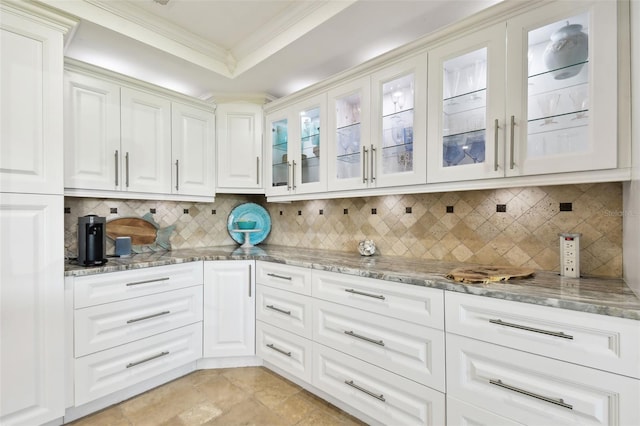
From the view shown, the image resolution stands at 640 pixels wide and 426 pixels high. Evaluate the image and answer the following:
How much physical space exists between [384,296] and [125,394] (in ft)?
6.02

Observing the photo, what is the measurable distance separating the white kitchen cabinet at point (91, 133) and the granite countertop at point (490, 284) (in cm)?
60

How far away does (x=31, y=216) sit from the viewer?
1.52 m

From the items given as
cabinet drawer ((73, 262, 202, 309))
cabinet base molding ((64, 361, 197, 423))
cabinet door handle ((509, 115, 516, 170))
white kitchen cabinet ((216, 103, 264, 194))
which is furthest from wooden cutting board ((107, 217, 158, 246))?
cabinet door handle ((509, 115, 516, 170))

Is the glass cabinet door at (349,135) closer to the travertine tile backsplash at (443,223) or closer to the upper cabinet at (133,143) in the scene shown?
the travertine tile backsplash at (443,223)

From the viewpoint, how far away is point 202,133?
262 centimetres

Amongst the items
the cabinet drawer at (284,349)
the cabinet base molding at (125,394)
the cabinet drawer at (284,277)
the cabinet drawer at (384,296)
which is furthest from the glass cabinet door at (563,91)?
the cabinet base molding at (125,394)

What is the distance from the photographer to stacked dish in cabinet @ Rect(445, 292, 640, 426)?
3.24 feet

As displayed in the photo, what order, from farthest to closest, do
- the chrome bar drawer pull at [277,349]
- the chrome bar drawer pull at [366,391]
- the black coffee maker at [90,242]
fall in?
1. the chrome bar drawer pull at [277,349]
2. the black coffee maker at [90,242]
3. the chrome bar drawer pull at [366,391]

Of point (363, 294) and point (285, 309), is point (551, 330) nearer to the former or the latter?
point (363, 294)

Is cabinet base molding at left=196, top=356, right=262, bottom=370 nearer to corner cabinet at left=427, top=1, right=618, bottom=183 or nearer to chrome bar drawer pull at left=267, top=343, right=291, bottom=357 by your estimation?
chrome bar drawer pull at left=267, top=343, right=291, bottom=357

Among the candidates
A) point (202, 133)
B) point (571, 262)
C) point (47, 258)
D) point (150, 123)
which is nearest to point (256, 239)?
point (202, 133)

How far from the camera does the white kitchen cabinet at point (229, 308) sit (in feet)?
7.54

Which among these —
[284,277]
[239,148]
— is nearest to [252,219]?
[239,148]

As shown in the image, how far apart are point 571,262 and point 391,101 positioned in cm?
133
